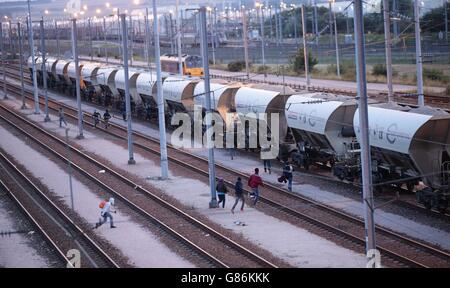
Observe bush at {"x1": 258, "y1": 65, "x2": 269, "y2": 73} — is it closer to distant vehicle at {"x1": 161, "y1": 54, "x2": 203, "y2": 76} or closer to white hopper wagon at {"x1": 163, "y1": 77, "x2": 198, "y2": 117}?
distant vehicle at {"x1": 161, "y1": 54, "x2": 203, "y2": 76}

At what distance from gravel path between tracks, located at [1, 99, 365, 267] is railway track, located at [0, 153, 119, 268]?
4030 mm

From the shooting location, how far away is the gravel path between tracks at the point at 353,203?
2181 cm

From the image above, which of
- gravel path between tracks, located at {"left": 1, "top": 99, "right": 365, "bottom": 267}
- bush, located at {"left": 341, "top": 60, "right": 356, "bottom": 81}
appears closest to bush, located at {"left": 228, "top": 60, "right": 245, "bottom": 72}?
bush, located at {"left": 341, "top": 60, "right": 356, "bottom": 81}

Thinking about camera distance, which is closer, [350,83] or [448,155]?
[448,155]

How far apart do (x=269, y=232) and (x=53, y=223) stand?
286 inches

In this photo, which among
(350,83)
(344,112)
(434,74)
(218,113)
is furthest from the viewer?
(350,83)

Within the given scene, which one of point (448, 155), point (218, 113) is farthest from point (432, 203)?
point (218, 113)

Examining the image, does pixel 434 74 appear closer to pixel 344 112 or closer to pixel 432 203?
pixel 344 112

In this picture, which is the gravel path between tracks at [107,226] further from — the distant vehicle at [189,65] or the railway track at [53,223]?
the distant vehicle at [189,65]

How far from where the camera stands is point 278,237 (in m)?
22.1

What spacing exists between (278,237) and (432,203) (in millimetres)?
4720

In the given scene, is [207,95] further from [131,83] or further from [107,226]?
[131,83]
